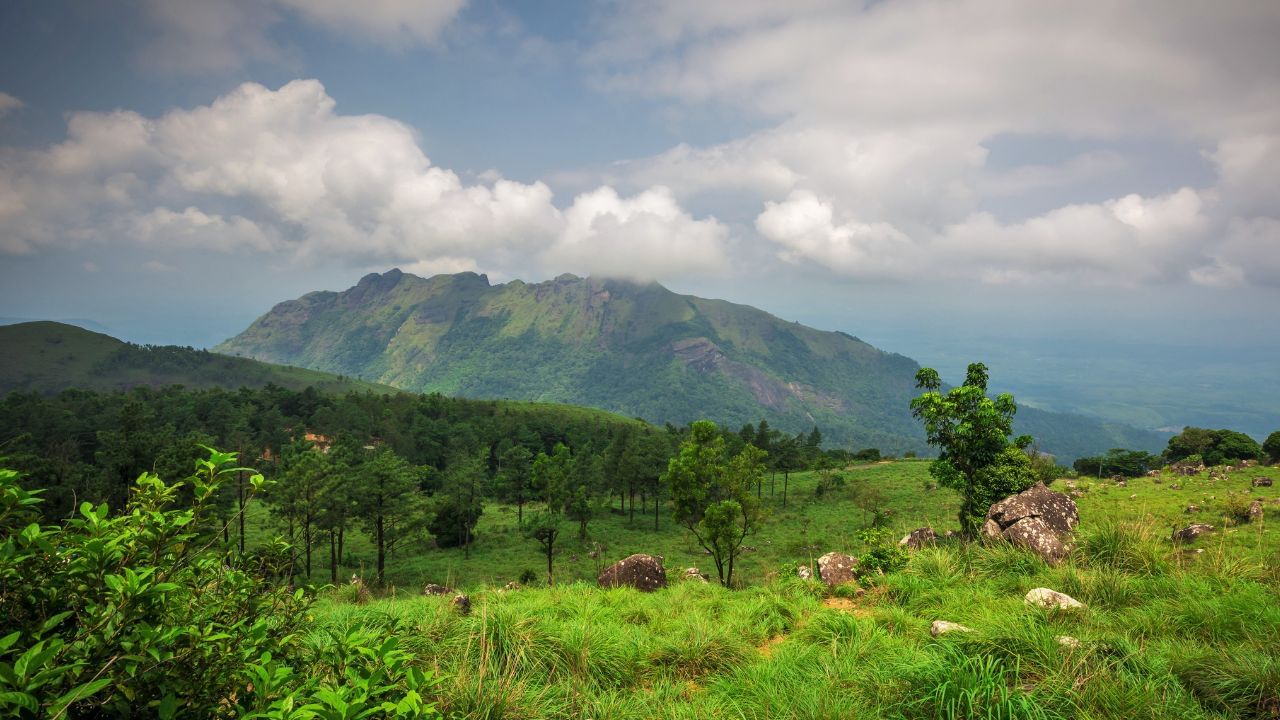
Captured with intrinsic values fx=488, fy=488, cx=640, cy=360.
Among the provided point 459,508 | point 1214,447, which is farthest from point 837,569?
point 1214,447

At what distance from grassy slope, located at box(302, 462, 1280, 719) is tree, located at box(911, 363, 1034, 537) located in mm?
8589

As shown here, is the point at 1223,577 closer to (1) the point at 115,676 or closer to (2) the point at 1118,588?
(2) the point at 1118,588

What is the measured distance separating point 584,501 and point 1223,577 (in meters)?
41.4

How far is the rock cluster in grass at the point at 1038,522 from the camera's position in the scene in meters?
10.0

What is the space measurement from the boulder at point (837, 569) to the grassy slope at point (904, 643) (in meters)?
1.31

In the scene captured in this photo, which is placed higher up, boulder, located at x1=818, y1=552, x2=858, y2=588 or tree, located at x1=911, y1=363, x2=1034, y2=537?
tree, located at x1=911, y1=363, x2=1034, y2=537

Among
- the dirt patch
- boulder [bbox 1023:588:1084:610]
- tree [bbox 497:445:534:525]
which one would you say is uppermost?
boulder [bbox 1023:588:1084:610]

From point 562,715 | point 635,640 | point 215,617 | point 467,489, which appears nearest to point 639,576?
point 635,640

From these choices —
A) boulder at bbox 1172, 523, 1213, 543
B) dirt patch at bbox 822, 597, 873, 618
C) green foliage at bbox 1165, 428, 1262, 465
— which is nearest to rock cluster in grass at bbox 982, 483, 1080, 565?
boulder at bbox 1172, 523, 1213, 543

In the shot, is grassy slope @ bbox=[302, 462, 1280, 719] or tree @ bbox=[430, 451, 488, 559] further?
tree @ bbox=[430, 451, 488, 559]

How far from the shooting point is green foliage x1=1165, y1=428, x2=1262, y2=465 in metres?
50.7

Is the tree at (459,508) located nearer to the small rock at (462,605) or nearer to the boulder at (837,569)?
the small rock at (462,605)

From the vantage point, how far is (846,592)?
32.8 feet

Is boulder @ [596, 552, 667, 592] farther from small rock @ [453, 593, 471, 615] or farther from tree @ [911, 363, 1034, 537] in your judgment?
tree @ [911, 363, 1034, 537]
